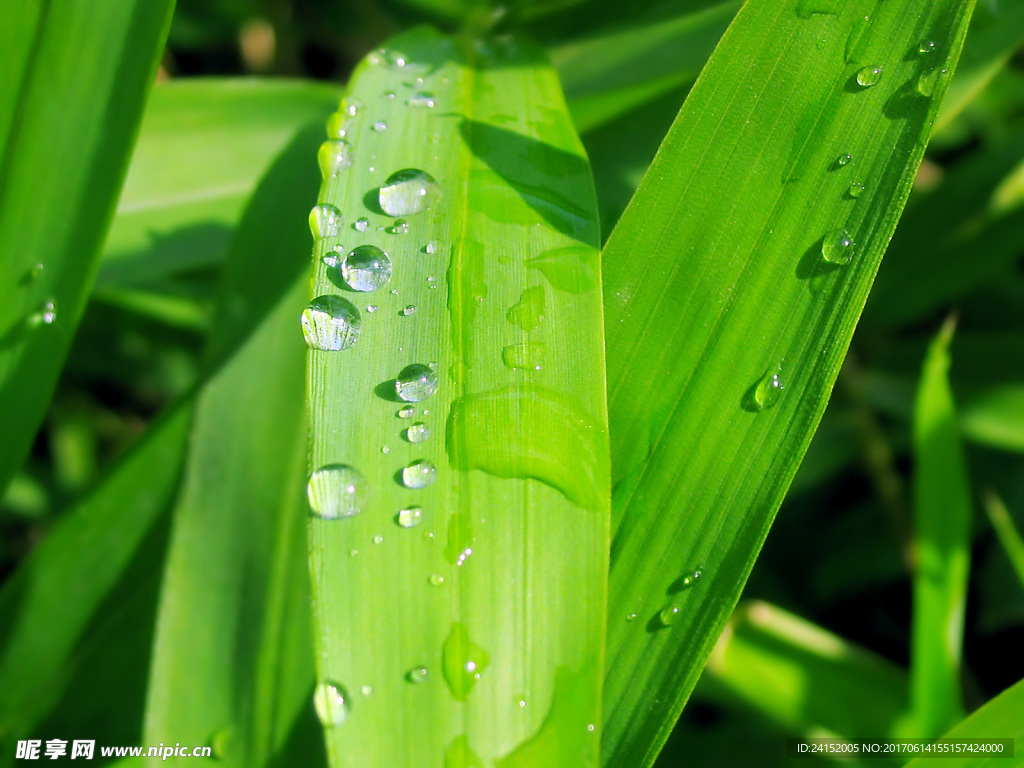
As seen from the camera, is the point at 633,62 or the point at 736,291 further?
the point at 633,62

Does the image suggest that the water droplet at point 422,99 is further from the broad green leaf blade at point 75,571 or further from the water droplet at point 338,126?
the broad green leaf blade at point 75,571

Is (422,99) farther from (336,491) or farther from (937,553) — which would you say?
(937,553)

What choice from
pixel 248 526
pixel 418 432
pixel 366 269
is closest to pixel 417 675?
pixel 418 432

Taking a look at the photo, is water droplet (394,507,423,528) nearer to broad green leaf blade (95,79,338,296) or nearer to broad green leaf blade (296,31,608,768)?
broad green leaf blade (296,31,608,768)

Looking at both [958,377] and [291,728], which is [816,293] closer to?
[291,728]

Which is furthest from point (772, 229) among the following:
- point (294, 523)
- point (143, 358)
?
point (143, 358)

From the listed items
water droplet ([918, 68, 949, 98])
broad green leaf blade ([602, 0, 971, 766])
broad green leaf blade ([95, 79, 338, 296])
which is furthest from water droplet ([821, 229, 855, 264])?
broad green leaf blade ([95, 79, 338, 296])

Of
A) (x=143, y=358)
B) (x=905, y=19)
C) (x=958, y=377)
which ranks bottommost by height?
(x=905, y=19)

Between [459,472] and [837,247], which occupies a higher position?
[837,247]
